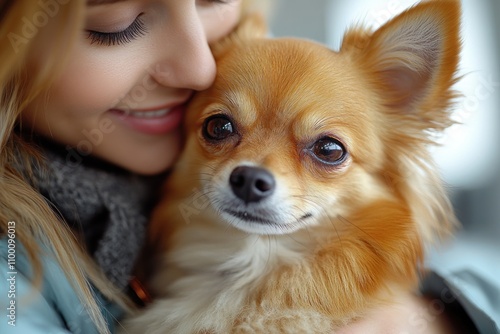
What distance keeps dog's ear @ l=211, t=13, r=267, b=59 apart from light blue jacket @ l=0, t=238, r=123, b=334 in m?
0.84

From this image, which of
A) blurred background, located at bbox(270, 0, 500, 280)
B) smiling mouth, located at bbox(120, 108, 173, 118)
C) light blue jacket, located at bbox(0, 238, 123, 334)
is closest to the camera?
light blue jacket, located at bbox(0, 238, 123, 334)

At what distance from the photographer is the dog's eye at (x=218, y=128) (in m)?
1.47

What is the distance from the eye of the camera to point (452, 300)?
164 cm

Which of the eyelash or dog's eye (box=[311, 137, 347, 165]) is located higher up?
the eyelash

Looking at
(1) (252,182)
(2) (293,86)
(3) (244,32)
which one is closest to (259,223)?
(1) (252,182)

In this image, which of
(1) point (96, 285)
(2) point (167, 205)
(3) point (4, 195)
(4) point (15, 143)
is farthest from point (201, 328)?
(4) point (15, 143)

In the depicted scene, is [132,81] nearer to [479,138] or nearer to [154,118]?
[154,118]

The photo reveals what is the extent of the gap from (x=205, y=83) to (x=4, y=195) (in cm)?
62

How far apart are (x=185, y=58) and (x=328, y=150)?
1.54 feet

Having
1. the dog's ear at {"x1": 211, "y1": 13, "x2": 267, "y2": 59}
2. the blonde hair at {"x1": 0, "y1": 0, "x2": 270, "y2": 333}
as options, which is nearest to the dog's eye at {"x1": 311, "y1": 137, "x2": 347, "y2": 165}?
the dog's ear at {"x1": 211, "y1": 13, "x2": 267, "y2": 59}

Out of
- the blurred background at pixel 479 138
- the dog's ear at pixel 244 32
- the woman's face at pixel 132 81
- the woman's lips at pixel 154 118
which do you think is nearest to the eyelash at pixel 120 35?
the woman's face at pixel 132 81

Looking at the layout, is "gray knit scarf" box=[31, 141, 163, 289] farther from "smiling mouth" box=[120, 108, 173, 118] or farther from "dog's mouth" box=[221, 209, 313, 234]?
"dog's mouth" box=[221, 209, 313, 234]

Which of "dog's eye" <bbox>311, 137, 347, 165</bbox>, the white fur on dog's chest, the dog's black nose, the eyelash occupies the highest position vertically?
the eyelash

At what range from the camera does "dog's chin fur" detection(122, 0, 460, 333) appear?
4.48ft
